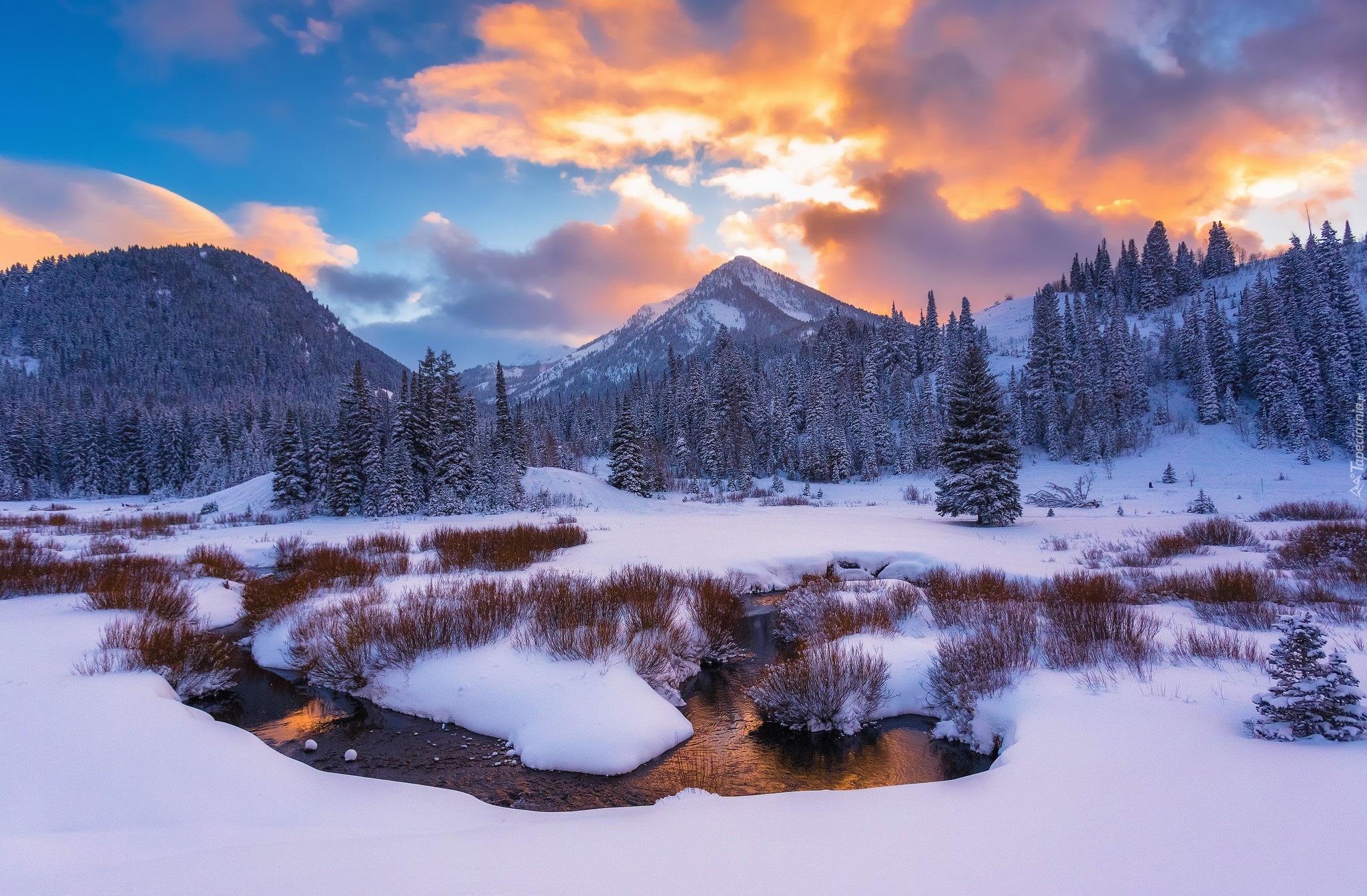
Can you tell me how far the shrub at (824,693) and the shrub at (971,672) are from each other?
83 cm

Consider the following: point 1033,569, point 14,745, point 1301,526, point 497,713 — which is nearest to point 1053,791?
point 497,713

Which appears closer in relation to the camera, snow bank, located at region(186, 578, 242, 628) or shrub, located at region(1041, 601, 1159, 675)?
shrub, located at region(1041, 601, 1159, 675)

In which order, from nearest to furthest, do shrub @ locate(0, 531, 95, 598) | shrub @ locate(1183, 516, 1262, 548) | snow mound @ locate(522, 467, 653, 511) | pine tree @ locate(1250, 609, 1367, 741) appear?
pine tree @ locate(1250, 609, 1367, 741) → shrub @ locate(0, 531, 95, 598) → shrub @ locate(1183, 516, 1262, 548) → snow mound @ locate(522, 467, 653, 511)

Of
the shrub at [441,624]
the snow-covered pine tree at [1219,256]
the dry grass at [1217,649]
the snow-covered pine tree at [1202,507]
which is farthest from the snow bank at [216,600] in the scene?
the snow-covered pine tree at [1219,256]

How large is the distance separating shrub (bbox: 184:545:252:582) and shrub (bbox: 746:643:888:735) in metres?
17.0

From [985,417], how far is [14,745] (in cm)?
3313

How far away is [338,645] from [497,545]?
32.6 feet

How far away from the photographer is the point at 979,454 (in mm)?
30125

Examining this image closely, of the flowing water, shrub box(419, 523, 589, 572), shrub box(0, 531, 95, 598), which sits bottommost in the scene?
the flowing water

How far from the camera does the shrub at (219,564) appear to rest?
17828 mm

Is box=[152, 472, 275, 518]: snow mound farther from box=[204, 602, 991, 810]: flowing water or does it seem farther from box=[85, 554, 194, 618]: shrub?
box=[204, 602, 991, 810]: flowing water

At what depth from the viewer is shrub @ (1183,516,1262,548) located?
65.2ft

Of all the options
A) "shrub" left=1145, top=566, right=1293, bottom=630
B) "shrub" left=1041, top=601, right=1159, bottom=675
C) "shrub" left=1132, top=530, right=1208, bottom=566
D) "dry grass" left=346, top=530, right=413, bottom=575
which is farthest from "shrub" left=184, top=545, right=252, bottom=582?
"shrub" left=1132, top=530, right=1208, bottom=566

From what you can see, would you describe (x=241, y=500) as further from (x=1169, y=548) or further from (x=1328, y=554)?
(x=1328, y=554)
